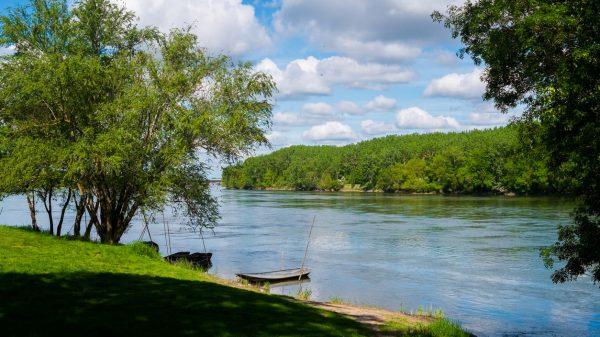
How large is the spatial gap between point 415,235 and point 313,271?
21.2m

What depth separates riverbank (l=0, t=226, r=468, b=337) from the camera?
404 inches

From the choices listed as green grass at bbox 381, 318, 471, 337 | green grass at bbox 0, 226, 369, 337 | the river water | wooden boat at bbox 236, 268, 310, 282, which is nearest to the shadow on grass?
green grass at bbox 0, 226, 369, 337

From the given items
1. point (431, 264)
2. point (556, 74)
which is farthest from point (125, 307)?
point (431, 264)

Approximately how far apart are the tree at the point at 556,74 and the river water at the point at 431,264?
273 inches

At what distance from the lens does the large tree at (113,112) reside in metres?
25.4

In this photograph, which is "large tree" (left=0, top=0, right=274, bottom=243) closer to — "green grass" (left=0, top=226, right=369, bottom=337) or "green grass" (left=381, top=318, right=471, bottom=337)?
"green grass" (left=0, top=226, right=369, bottom=337)

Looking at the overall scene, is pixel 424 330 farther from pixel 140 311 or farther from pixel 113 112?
pixel 113 112

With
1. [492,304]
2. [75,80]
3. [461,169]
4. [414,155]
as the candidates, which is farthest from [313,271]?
[414,155]

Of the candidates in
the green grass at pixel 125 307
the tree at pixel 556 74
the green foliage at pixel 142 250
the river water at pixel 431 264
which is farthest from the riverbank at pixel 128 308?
the river water at pixel 431 264

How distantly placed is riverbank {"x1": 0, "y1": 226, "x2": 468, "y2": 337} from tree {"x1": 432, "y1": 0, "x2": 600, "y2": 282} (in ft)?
21.2

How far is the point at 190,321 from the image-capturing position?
11039 mm

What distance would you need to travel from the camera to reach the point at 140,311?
38.1 feet

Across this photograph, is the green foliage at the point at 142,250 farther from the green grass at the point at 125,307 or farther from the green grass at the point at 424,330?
the green grass at the point at 424,330

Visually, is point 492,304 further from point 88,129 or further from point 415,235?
point 415,235
